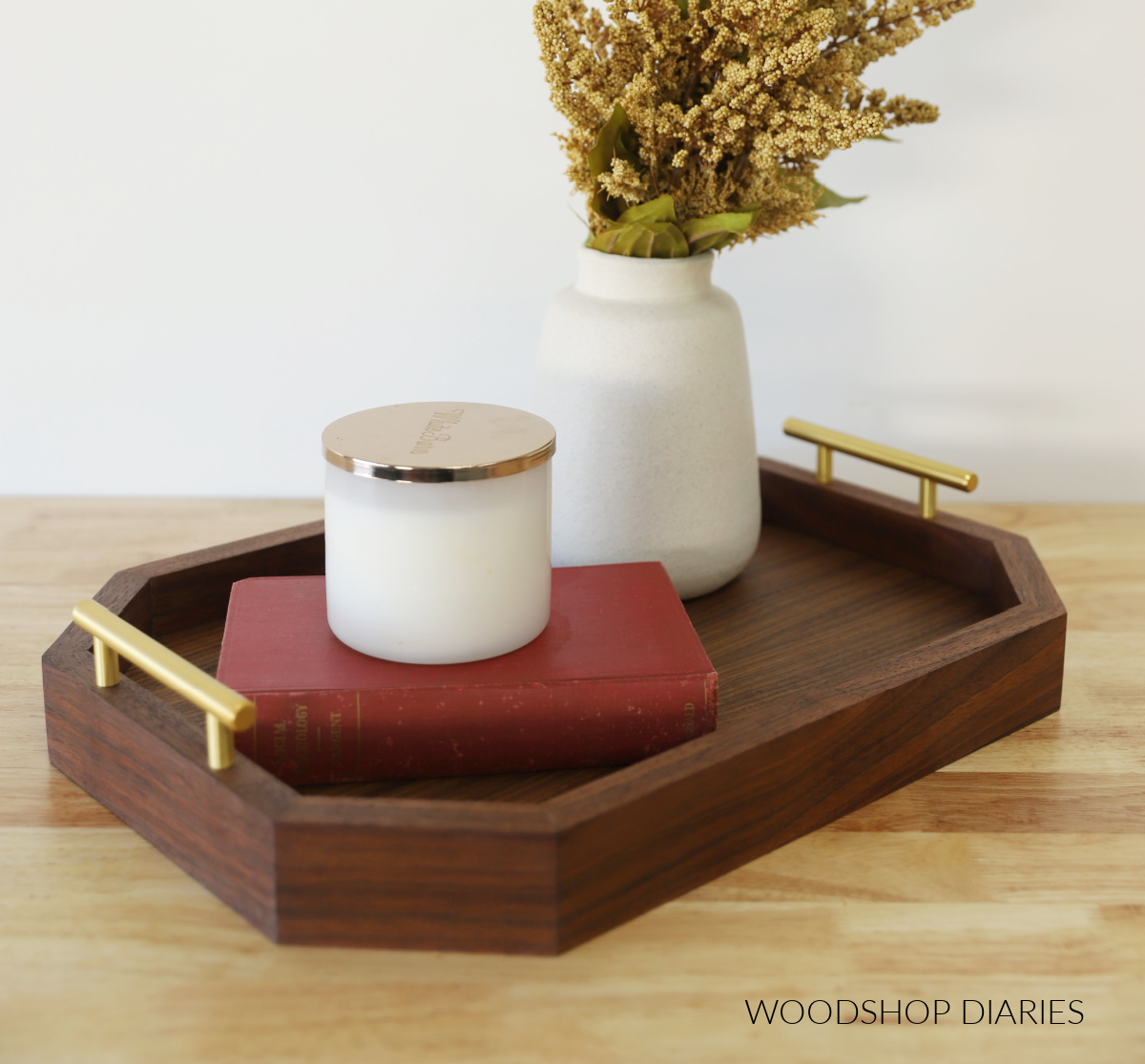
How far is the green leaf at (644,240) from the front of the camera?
2.10 feet

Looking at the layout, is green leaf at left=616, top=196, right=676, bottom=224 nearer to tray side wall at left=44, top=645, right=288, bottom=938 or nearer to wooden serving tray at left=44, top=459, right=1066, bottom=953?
wooden serving tray at left=44, top=459, right=1066, bottom=953

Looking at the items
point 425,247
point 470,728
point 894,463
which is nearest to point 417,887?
point 470,728

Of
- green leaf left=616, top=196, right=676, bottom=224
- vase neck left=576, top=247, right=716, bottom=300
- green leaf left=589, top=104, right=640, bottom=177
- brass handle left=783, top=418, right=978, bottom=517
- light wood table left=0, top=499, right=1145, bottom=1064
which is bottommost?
light wood table left=0, top=499, right=1145, bottom=1064

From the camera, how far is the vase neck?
0.65 m

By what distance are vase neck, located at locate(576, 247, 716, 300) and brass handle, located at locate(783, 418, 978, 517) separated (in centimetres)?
20

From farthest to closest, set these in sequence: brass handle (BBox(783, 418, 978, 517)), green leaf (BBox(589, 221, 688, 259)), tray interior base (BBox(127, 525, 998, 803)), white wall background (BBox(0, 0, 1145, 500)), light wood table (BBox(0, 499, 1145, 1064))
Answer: white wall background (BBox(0, 0, 1145, 500)), brass handle (BBox(783, 418, 978, 517)), green leaf (BBox(589, 221, 688, 259)), tray interior base (BBox(127, 525, 998, 803)), light wood table (BBox(0, 499, 1145, 1064))

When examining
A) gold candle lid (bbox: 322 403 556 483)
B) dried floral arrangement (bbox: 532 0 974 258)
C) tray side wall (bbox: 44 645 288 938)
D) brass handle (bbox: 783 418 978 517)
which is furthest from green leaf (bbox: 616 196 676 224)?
tray side wall (bbox: 44 645 288 938)

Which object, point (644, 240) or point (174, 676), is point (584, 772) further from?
point (644, 240)

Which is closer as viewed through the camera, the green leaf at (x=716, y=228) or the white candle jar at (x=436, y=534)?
the white candle jar at (x=436, y=534)

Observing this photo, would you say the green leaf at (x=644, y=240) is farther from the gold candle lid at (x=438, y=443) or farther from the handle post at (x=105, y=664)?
the handle post at (x=105, y=664)

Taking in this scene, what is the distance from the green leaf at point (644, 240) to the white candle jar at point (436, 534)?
0.48 ft

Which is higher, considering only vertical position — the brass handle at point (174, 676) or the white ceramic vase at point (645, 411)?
the white ceramic vase at point (645, 411)

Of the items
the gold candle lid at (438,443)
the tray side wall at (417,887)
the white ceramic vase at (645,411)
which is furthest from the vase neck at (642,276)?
the tray side wall at (417,887)

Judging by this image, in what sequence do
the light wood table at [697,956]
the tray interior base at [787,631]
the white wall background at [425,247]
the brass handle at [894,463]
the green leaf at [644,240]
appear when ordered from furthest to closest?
the white wall background at [425,247] < the brass handle at [894,463] < the green leaf at [644,240] < the tray interior base at [787,631] < the light wood table at [697,956]
